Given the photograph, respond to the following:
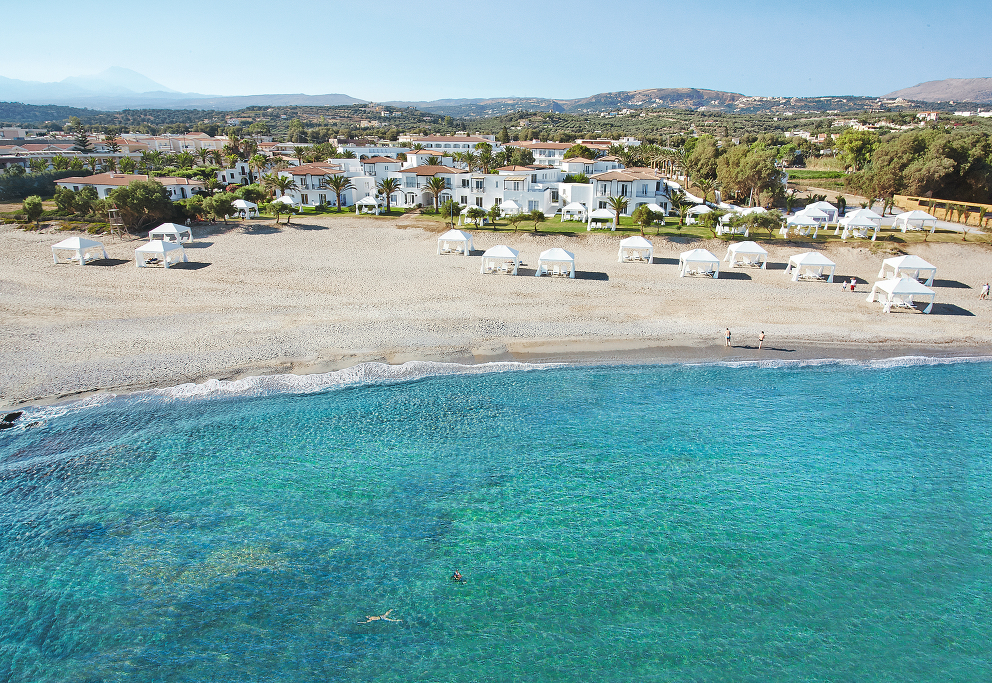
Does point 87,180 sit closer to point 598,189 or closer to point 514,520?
point 598,189

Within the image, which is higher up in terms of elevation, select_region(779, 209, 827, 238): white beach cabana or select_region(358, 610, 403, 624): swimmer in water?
select_region(779, 209, 827, 238): white beach cabana

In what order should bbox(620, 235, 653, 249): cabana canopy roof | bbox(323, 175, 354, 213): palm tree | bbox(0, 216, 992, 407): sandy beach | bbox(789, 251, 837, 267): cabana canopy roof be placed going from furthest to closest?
bbox(323, 175, 354, 213): palm tree → bbox(620, 235, 653, 249): cabana canopy roof → bbox(789, 251, 837, 267): cabana canopy roof → bbox(0, 216, 992, 407): sandy beach

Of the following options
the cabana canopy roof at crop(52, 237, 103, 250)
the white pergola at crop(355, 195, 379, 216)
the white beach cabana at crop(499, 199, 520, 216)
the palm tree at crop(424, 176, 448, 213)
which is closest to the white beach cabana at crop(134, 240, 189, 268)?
the cabana canopy roof at crop(52, 237, 103, 250)

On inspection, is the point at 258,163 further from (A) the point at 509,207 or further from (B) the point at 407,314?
(B) the point at 407,314

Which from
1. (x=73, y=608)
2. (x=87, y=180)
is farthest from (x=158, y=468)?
(x=87, y=180)

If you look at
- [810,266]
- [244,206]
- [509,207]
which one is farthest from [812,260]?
[244,206]

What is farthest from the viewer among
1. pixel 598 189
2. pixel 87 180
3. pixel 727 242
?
pixel 87 180

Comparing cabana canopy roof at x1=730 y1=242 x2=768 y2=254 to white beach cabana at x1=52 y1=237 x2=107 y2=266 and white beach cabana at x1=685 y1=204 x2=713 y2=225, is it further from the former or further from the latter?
white beach cabana at x1=52 y1=237 x2=107 y2=266
